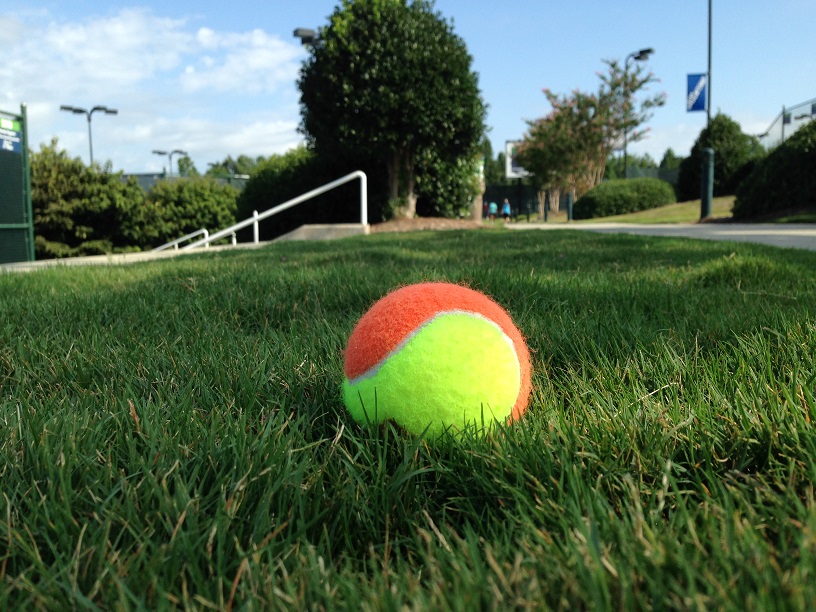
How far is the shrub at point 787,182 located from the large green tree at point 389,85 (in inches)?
342

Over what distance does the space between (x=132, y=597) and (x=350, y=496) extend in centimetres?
43

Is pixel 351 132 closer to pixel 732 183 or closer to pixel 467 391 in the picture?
pixel 467 391

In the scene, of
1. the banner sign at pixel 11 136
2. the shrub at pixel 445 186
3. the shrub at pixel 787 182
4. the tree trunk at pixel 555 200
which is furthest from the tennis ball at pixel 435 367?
the tree trunk at pixel 555 200

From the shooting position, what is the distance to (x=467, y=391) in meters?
1.44

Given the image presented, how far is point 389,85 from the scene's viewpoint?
12781mm

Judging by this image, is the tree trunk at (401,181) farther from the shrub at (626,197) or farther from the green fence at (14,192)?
the shrub at (626,197)

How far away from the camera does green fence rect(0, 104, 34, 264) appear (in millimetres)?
9609

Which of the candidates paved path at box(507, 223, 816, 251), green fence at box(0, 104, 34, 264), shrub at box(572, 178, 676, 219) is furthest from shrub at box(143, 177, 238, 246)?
shrub at box(572, 178, 676, 219)

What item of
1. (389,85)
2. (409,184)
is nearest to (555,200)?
(409,184)

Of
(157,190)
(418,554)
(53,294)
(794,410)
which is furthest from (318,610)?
(157,190)

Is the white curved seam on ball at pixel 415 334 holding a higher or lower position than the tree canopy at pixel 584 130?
lower

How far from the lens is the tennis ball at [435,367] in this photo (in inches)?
56.6

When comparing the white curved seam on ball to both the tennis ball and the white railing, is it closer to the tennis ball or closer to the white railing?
the tennis ball

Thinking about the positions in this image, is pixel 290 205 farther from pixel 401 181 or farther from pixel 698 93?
pixel 698 93
